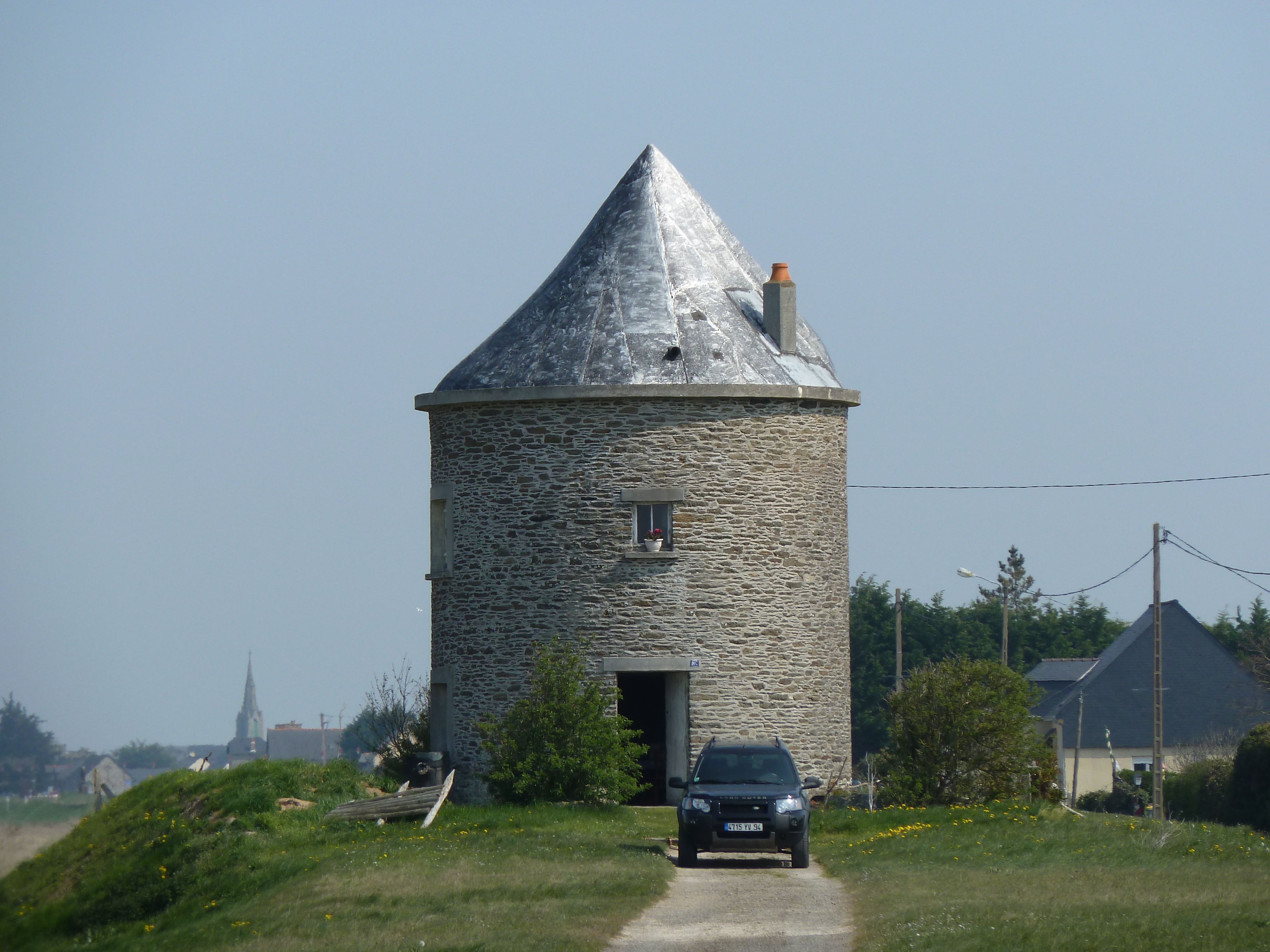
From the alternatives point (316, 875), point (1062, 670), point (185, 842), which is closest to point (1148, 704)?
point (1062, 670)

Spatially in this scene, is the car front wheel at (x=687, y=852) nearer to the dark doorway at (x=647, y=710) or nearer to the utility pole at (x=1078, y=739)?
the dark doorway at (x=647, y=710)

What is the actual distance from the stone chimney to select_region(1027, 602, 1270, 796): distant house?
1247 inches

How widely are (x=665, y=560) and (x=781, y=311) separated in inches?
211

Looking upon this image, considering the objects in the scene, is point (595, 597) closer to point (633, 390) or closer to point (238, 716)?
point (633, 390)

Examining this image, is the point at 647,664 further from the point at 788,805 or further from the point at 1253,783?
the point at 1253,783

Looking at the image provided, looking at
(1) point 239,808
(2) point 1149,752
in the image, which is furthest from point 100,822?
(2) point 1149,752

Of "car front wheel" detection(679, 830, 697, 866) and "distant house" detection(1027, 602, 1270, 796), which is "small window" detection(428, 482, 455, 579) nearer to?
"car front wheel" detection(679, 830, 697, 866)

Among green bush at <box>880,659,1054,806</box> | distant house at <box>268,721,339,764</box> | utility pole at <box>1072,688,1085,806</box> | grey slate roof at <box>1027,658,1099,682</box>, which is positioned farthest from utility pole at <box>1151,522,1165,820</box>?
distant house at <box>268,721,339,764</box>

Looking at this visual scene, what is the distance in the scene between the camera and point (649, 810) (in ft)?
89.5

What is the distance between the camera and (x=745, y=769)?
860 inches

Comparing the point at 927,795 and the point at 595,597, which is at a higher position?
the point at 595,597

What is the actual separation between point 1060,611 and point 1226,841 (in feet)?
186

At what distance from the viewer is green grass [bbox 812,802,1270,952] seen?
14.8 meters

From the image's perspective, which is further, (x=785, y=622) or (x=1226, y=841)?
(x=785, y=622)
